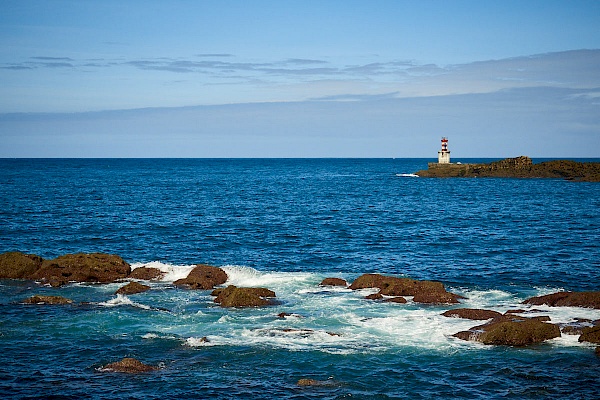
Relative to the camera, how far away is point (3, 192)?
100375mm

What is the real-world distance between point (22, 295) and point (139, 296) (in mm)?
6400

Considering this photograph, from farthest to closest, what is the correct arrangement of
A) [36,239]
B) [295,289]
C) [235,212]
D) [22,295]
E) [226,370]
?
[235,212] → [36,239] → [295,289] → [22,295] → [226,370]

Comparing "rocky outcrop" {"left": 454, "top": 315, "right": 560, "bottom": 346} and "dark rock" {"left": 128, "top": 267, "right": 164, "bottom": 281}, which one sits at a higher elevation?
"rocky outcrop" {"left": 454, "top": 315, "right": 560, "bottom": 346}

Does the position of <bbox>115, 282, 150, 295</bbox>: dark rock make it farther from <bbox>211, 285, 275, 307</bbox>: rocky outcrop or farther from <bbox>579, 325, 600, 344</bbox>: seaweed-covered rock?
<bbox>579, 325, 600, 344</bbox>: seaweed-covered rock

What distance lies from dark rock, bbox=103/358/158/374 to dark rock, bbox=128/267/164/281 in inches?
627

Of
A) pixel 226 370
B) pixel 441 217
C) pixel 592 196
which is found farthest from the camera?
pixel 592 196

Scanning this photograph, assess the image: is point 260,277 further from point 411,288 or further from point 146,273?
point 411,288

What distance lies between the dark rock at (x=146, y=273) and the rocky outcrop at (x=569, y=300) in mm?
21915

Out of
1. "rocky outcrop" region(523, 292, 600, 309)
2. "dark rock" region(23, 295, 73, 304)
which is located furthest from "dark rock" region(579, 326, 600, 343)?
"dark rock" region(23, 295, 73, 304)

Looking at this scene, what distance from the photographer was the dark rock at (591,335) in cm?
2441

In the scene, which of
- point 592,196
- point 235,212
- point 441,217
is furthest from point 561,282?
point 592,196

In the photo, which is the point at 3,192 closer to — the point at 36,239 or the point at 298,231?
the point at 36,239

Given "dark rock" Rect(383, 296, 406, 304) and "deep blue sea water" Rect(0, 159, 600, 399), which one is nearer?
"deep blue sea water" Rect(0, 159, 600, 399)

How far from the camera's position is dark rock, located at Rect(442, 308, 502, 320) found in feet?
92.5
